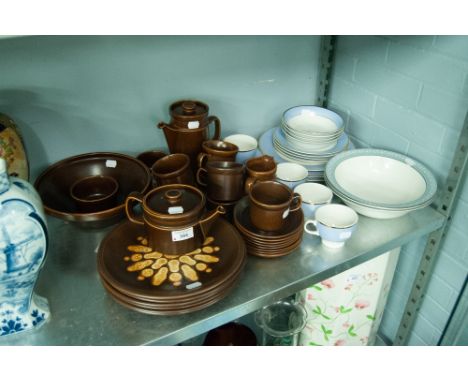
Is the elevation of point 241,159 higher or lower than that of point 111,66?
lower

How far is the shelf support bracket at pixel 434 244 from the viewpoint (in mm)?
1040

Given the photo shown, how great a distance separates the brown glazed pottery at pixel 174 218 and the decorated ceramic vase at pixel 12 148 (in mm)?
263

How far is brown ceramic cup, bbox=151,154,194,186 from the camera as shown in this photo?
1012 millimetres

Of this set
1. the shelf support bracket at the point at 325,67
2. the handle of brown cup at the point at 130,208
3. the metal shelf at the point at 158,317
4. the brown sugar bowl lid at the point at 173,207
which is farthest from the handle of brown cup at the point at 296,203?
the shelf support bracket at the point at 325,67

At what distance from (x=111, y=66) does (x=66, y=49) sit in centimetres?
11

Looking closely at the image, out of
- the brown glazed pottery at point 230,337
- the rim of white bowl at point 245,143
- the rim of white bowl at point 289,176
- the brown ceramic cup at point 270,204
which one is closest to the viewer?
the brown ceramic cup at point 270,204

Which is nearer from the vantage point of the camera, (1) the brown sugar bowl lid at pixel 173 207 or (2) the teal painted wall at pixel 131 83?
(1) the brown sugar bowl lid at pixel 173 207

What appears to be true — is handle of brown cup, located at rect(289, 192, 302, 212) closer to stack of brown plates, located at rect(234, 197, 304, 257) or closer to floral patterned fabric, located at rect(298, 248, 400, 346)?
stack of brown plates, located at rect(234, 197, 304, 257)

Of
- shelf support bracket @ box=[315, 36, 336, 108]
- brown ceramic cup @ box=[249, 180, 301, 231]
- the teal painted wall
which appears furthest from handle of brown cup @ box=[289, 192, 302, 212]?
shelf support bracket @ box=[315, 36, 336, 108]

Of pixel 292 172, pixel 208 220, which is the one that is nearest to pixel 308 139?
pixel 292 172

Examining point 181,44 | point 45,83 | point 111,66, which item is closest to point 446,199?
point 181,44

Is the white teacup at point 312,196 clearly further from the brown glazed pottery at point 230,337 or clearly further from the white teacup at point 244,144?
the brown glazed pottery at point 230,337

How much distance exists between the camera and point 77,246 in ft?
3.37
